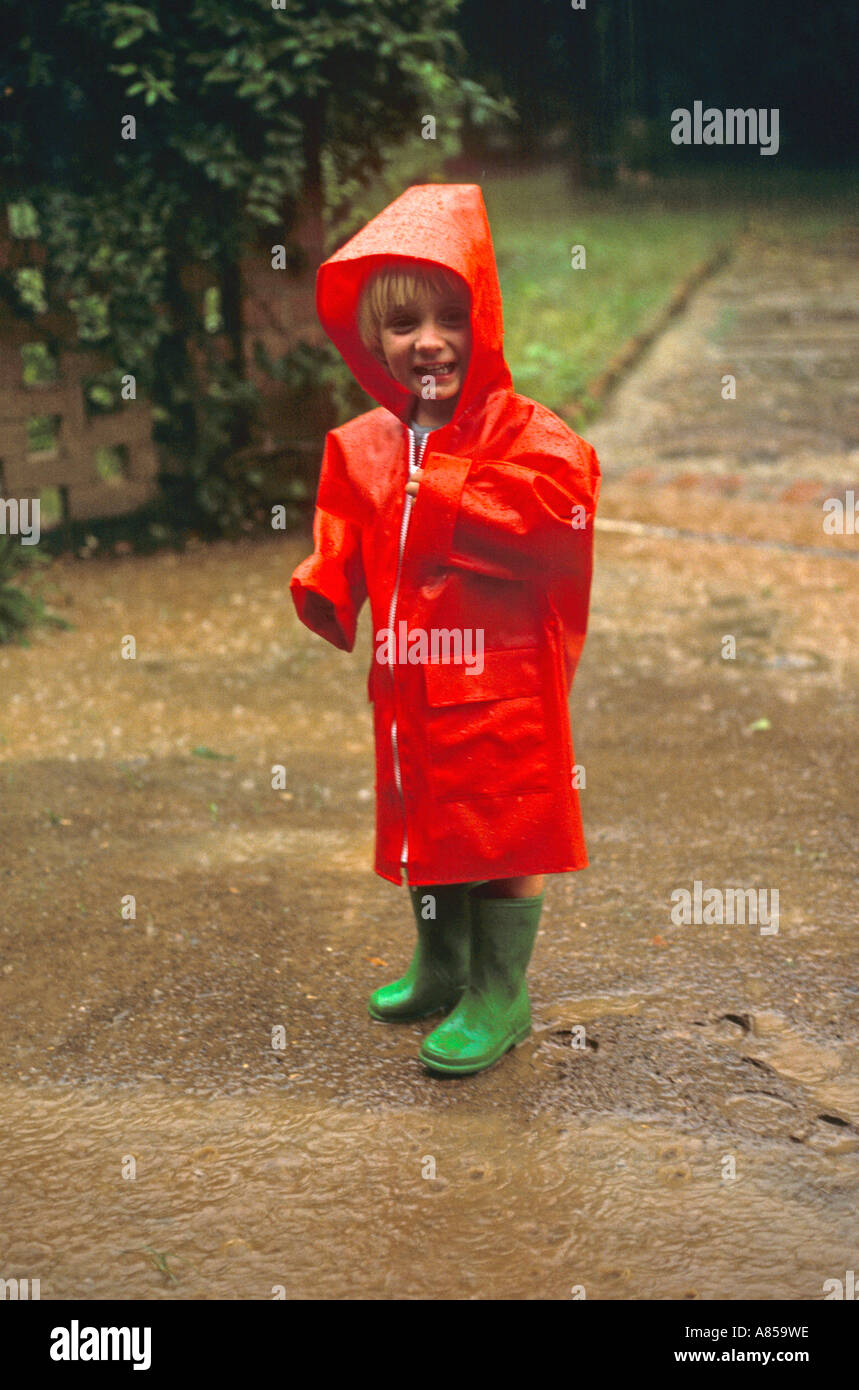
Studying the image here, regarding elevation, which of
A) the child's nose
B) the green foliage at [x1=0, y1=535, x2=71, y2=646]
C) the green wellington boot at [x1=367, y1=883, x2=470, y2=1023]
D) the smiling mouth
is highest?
the child's nose

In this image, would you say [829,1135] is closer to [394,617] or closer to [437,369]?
[394,617]

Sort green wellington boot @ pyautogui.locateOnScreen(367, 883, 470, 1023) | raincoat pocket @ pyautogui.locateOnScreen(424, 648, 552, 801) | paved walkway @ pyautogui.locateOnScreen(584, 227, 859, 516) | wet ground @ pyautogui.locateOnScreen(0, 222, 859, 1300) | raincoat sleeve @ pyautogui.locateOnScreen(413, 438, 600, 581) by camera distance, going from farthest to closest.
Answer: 1. paved walkway @ pyautogui.locateOnScreen(584, 227, 859, 516)
2. green wellington boot @ pyautogui.locateOnScreen(367, 883, 470, 1023)
3. raincoat pocket @ pyautogui.locateOnScreen(424, 648, 552, 801)
4. raincoat sleeve @ pyautogui.locateOnScreen(413, 438, 600, 581)
5. wet ground @ pyautogui.locateOnScreen(0, 222, 859, 1300)

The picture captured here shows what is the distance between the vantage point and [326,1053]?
3.01 meters

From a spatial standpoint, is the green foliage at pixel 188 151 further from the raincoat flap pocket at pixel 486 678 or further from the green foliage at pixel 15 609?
the raincoat flap pocket at pixel 486 678

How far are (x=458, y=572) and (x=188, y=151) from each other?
421cm

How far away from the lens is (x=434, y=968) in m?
3.11

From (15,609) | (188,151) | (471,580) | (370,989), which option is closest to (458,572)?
(471,580)

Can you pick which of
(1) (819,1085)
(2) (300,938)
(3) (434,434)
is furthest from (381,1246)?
(3) (434,434)

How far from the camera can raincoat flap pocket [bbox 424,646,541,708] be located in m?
2.74

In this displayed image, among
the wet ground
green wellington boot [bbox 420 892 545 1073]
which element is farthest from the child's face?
the wet ground

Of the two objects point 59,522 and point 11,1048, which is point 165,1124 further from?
point 59,522

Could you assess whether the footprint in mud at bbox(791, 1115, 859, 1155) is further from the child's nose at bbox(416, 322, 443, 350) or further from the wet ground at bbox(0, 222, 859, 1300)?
the child's nose at bbox(416, 322, 443, 350)

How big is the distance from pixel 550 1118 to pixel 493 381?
131cm

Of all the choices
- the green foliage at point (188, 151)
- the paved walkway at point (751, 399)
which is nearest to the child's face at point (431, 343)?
the green foliage at point (188, 151)
